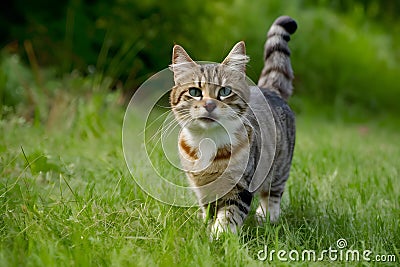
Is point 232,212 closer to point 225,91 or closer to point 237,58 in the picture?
point 225,91

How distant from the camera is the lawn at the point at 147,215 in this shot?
84.4 inches

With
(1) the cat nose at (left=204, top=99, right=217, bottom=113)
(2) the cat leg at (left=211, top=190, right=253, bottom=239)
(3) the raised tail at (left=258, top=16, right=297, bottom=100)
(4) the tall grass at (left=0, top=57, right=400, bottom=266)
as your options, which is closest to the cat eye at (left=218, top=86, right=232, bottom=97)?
(1) the cat nose at (left=204, top=99, right=217, bottom=113)

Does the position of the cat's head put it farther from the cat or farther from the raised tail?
the raised tail

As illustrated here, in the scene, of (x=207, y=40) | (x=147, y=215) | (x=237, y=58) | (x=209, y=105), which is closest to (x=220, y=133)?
(x=209, y=105)

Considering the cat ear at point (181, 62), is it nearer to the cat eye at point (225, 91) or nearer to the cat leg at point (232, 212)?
the cat eye at point (225, 91)

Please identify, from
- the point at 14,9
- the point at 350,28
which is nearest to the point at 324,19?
the point at 350,28

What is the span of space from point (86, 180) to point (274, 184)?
112 centimetres

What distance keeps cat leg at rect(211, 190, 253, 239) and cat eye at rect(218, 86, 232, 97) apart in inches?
18.9

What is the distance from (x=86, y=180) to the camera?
10.9 ft

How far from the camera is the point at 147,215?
2.54m

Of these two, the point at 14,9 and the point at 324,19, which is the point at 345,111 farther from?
the point at 14,9

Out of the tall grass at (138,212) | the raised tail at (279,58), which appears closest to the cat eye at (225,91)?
the tall grass at (138,212)

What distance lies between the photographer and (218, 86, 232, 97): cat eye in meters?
2.63

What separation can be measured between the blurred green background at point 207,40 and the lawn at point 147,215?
8.74 ft
